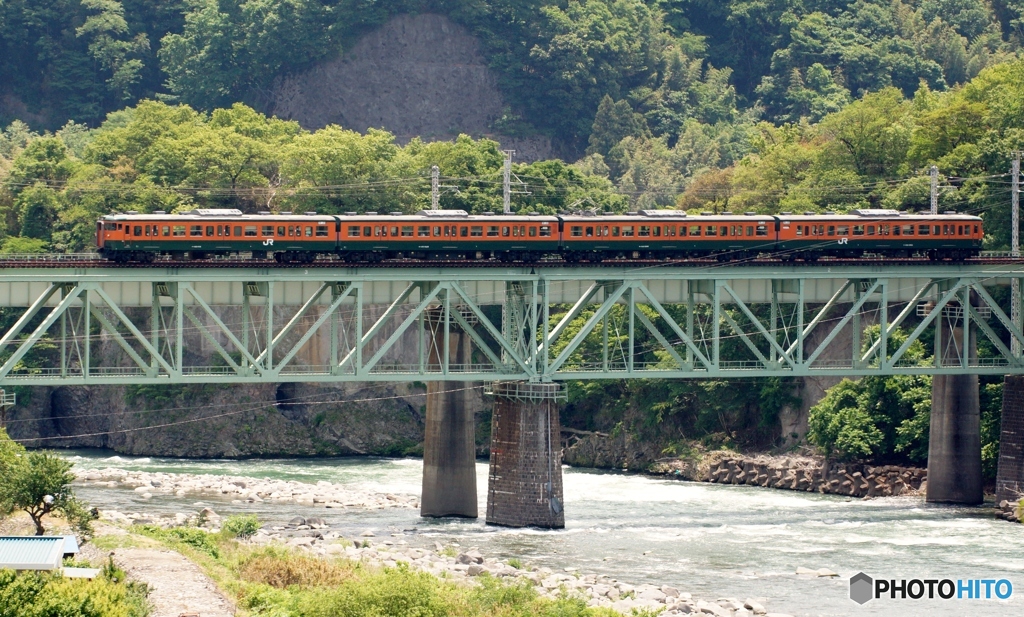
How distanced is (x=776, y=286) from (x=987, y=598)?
21776 millimetres

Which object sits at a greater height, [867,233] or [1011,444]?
[867,233]

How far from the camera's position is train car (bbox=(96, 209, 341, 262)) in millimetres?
81188

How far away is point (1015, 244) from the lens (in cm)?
9500

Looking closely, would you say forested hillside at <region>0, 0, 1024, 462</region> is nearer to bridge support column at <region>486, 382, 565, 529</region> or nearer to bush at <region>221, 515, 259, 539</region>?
bridge support column at <region>486, 382, 565, 529</region>

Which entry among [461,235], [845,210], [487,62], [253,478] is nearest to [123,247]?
[461,235]

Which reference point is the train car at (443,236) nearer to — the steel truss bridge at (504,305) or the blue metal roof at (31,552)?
the steel truss bridge at (504,305)

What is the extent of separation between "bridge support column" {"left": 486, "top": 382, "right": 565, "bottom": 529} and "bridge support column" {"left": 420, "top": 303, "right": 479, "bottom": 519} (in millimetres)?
3223

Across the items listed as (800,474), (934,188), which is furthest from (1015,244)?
(800,474)

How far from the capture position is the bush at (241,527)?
7494 cm

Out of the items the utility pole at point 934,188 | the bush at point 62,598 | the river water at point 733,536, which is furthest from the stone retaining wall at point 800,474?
the bush at point 62,598

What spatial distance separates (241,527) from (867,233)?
31.1 m

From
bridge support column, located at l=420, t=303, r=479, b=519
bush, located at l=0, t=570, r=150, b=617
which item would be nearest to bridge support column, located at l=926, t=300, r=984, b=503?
bridge support column, located at l=420, t=303, r=479, b=519

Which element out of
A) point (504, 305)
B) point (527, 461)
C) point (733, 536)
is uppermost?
point (504, 305)
